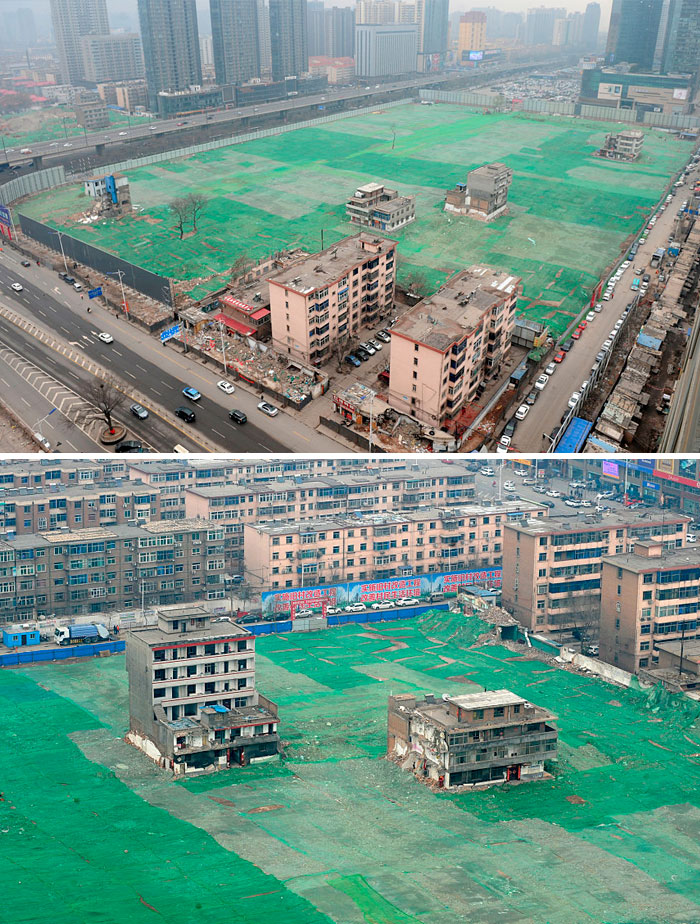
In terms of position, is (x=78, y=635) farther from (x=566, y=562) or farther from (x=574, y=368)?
(x=574, y=368)

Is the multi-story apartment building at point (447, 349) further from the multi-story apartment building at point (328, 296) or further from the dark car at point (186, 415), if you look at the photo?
the dark car at point (186, 415)

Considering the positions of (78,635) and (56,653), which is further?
(78,635)

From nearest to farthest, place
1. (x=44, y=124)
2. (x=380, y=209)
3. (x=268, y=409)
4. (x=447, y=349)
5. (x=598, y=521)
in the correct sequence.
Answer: (x=447, y=349) → (x=268, y=409) → (x=598, y=521) → (x=380, y=209) → (x=44, y=124)

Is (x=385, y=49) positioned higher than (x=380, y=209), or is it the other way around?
(x=385, y=49)

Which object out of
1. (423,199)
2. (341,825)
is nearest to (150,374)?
(341,825)

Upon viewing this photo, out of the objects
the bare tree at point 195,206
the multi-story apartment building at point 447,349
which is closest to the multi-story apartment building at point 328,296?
the multi-story apartment building at point 447,349

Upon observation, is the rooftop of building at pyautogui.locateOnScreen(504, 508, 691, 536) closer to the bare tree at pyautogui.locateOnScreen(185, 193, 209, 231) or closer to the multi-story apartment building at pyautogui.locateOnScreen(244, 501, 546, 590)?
the multi-story apartment building at pyautogui.locateOnScreen(244, 501, 546, 590)
